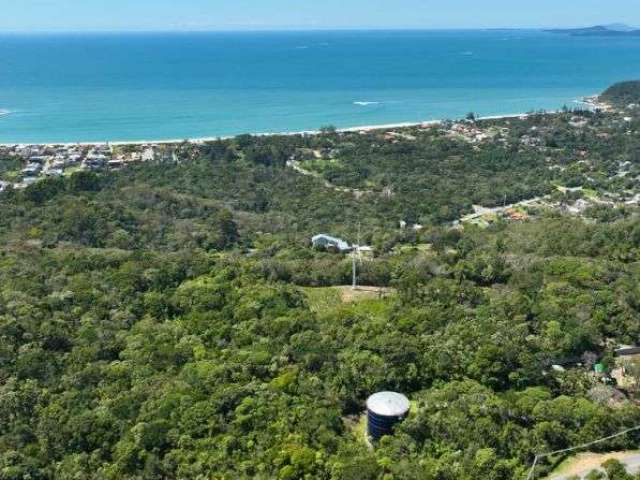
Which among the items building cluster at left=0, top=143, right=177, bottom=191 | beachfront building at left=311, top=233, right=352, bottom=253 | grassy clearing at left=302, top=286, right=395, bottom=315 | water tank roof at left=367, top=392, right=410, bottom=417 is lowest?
beachfront building at left=311, top=233, right=352, bottom=253

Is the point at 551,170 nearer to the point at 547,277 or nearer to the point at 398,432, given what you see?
the point at 547,277

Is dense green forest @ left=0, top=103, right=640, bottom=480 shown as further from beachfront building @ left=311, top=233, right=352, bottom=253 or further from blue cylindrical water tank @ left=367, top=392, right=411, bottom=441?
beachfront building @ left=311, top=233, right=352, bottom=253

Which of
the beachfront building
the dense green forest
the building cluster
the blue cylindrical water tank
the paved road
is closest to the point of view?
the paved road

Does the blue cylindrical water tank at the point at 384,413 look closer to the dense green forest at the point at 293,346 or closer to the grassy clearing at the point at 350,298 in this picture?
the dense green forest at the point at 293,346

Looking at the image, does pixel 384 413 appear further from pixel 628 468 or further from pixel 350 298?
pixel 350 298

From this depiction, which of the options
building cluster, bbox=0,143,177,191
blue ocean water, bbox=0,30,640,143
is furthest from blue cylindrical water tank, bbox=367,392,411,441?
blue ocean water, bbox=0,30,640,143

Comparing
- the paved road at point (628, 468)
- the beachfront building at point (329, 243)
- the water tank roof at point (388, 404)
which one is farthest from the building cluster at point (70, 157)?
the paved road at point (628, 468)
